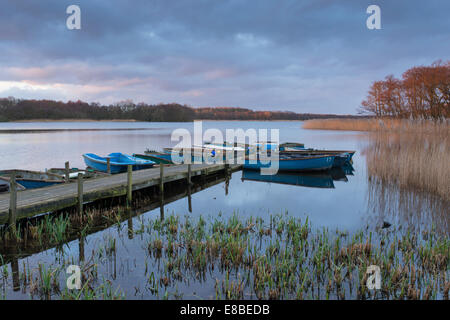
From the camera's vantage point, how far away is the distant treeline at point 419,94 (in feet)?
109

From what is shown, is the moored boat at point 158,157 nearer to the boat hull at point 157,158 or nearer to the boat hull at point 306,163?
the boat hull at point 157,158

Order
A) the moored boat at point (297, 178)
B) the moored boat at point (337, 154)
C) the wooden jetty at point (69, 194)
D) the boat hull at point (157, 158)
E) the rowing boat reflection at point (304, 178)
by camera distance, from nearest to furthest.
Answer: the wooden jetty at point (69, 194) → the moored boat at point (297, 178) → the rowing boat reflection at point (304, 178) → the moored boat at point (337, 154) → the boat hull at point (157, 158)

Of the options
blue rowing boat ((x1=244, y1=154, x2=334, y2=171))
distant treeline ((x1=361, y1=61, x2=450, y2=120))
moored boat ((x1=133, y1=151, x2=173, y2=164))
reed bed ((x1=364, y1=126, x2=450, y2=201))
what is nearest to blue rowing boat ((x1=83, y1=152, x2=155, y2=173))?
moored boat ((x1=133, y1=151, x2=173, y2=164))

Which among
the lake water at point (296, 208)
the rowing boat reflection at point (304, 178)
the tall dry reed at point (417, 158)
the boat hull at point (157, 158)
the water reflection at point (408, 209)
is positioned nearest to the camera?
the lake water at point (296, 208)

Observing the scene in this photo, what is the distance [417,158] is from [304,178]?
5515 mm

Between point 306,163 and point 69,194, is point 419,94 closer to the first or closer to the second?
point 306,163

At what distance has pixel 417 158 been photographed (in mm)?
12312

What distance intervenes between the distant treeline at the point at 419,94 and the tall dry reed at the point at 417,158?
13.3 m

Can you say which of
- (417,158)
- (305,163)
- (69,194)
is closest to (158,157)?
(305,163)

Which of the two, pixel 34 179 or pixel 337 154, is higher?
pixel 337 154

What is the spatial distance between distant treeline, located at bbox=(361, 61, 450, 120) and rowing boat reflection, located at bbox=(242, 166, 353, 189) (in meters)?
16.9

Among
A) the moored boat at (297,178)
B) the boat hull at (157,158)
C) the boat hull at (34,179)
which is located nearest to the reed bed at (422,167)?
the moored boat at (297,178)

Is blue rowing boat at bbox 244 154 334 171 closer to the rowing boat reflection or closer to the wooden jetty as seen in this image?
the rowing boat reflection
